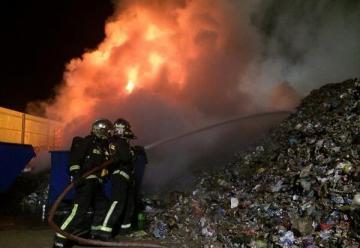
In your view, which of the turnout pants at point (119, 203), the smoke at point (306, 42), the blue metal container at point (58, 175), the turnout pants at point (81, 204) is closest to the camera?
the turnout pants at point (81, 204)

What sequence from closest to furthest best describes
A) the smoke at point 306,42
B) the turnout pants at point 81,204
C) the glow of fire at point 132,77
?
the turnout pants at point 81,204
the smoke at point 306,42
the glow of fire at point 132,77

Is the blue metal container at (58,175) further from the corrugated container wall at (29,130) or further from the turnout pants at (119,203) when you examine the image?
the corrugated container wall at (29,130)

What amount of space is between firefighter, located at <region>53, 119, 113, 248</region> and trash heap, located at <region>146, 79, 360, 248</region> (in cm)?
107

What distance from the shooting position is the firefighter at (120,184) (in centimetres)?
570

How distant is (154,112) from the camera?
1097 centimetres

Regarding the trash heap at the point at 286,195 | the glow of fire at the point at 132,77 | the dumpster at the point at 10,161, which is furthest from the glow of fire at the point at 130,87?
the trash heap at the point at 286,195

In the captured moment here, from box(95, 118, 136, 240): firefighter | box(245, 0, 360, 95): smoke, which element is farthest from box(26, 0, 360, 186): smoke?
box(95, 118, 136, 240): firefighter

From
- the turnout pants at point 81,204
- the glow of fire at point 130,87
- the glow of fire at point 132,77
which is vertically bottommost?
the turnout pants at point 81,204

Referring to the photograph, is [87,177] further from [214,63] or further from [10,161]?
[214,63]

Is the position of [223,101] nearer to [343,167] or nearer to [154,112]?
[154,112]

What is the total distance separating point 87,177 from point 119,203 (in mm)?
590

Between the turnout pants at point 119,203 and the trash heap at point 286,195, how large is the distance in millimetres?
451

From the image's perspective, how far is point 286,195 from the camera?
595 cm

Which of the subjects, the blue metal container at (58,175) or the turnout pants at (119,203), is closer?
the turnout pants at (119,203)
